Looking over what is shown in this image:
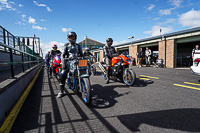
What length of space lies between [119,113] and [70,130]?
107cm

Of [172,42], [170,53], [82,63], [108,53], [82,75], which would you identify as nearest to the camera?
[82,75]

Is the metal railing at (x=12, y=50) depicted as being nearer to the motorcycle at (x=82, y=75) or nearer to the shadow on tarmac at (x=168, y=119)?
the motorcycle at (x=82, y=75)

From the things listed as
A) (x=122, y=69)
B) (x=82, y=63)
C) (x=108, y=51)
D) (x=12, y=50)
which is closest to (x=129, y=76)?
(x=122, y=69)

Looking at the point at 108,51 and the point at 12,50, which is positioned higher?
the point at 108,51

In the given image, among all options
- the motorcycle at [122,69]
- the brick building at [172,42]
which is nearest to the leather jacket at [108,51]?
the motorcycle at [122,69]

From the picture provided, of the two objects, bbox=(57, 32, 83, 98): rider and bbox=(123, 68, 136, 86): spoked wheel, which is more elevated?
bbox=(57, 32, 83, 98): rider

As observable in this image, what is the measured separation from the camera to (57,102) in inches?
127

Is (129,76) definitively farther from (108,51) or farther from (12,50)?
(12,50)

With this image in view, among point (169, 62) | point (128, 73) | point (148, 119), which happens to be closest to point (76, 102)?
point (148, 119)

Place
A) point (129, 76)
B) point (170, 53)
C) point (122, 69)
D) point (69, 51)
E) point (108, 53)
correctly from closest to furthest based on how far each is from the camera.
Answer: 1. point (69, 51)
2. point (129, 76)
3. point (122, 69)
4. point (108, 53)
5. point (170, 53)

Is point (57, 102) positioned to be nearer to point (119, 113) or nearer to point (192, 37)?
point (119, 113)

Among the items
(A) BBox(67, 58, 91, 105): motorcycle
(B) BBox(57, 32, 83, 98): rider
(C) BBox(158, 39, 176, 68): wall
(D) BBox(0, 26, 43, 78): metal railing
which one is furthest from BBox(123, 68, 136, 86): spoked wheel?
(C) BBox(158, 39, 176, 68): wall

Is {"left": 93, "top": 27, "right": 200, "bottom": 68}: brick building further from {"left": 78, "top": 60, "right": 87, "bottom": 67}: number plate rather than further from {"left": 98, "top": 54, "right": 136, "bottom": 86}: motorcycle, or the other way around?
{"left": 78, "top": 60, "right": 87, "bottom": 67}: number plate

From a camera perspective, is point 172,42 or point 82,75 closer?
point 82,75
